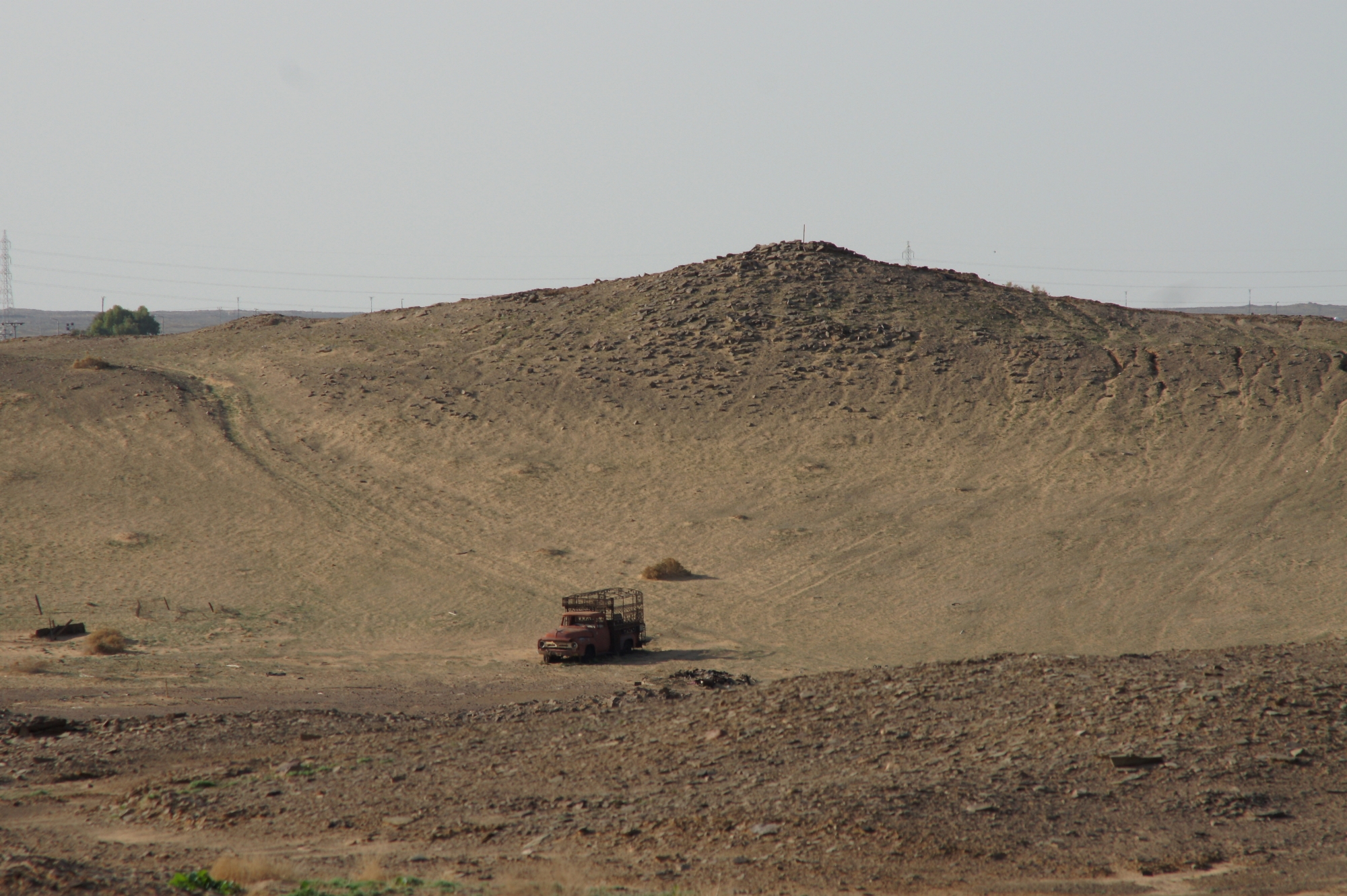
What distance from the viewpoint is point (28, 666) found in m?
24.6

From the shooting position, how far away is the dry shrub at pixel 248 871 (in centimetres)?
1073

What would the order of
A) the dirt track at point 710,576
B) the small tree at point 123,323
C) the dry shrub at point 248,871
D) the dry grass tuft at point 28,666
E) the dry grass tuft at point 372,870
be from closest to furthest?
the dry shrub at point 248,871, the dry grass tuft at point 372,870, the dirt track at point 710,576, the dry grass tuft at point 28,666, the small tree at point 123,323

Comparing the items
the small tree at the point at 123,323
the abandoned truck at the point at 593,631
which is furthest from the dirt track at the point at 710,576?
the small tree at the point at 123,323

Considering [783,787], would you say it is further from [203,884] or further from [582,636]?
[582,636]

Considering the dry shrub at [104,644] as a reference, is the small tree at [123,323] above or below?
above

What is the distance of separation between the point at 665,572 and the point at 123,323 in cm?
10814

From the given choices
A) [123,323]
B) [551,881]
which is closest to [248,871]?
[551,881]

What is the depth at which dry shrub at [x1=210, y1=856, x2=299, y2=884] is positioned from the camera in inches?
422

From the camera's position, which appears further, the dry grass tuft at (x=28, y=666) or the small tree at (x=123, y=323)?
the small tree at (x=123, y=323)

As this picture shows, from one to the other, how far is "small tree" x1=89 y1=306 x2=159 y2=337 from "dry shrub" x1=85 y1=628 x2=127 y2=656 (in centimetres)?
10316

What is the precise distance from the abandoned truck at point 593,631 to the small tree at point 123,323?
352ft

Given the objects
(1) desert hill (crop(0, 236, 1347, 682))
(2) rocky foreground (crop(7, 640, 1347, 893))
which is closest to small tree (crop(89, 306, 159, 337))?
(1) desert hill (crop(0, 236, 1347, 682))

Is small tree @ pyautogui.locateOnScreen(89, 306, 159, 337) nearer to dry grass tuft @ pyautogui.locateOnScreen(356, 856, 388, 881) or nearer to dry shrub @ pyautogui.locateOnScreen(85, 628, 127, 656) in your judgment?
dry shrub @ pyautogui.locateOnScreen(85, 628, 127, 656)

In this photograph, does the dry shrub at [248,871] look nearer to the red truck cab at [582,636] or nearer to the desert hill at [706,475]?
the desert hill at [706,475]
